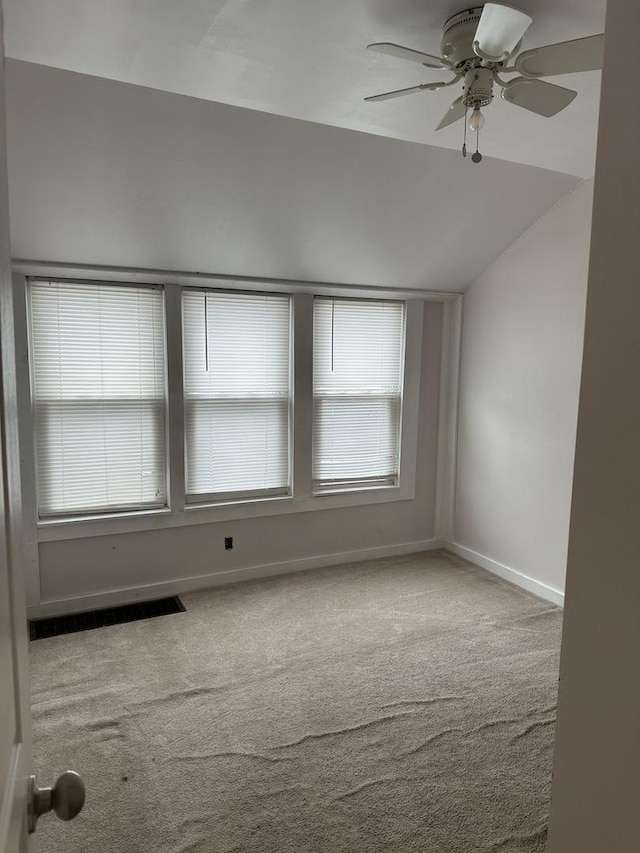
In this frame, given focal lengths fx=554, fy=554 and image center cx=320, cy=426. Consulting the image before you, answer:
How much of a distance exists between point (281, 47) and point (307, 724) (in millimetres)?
2650

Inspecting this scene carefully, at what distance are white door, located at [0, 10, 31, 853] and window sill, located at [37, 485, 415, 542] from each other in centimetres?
278

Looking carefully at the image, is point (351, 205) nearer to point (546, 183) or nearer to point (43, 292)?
point (546, 183)

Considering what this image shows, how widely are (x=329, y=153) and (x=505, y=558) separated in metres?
3.00

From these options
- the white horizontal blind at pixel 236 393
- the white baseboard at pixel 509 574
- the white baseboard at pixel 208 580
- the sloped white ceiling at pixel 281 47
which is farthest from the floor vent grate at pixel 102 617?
the sloped white ceiling at pixel 281 47

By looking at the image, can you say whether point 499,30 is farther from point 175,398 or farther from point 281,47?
point 175,398

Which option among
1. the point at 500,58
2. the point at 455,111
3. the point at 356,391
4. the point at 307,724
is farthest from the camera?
the point at 356,391

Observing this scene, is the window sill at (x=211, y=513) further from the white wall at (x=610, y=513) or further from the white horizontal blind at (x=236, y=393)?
the white wall at (x=610, y=513)

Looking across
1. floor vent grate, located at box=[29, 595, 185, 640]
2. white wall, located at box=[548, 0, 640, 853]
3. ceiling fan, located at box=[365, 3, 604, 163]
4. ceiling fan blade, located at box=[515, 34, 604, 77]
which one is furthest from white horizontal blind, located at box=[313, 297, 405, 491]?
white wall, located at box=[548, 0, 640, 853]

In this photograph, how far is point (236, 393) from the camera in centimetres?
387

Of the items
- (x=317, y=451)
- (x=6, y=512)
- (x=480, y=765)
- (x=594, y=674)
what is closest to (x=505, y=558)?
(x=317, y=451)

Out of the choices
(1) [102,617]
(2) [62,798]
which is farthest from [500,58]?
(1) [102,617]

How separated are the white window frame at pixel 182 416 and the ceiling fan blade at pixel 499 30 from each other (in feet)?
7.41

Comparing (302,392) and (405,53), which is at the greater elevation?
(405,53)

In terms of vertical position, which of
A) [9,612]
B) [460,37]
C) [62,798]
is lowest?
[62,798]
